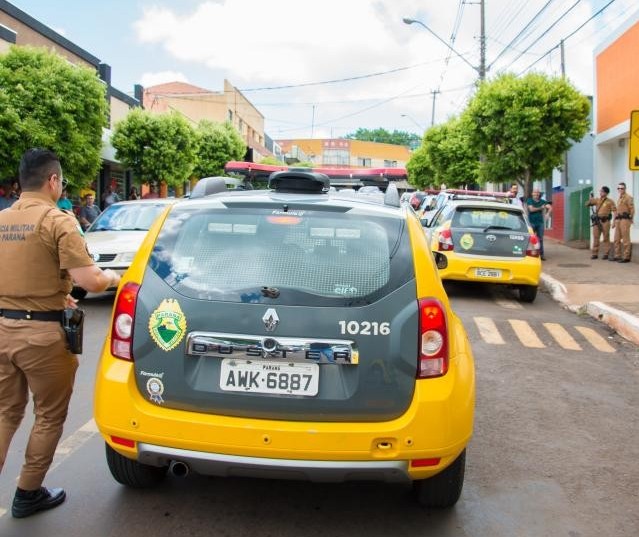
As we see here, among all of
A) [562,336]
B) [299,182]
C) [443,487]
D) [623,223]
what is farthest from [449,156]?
[443,487]

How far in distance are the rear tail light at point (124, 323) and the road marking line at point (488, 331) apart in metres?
5.68

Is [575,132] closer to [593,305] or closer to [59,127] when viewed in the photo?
[593,305]

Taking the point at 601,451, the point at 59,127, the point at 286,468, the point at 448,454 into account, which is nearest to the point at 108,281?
the point at 286,468

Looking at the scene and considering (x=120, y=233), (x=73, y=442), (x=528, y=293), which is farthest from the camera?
(x=528, y=293)

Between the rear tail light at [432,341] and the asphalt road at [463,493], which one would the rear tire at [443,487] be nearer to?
the asphalt road at [463,493]

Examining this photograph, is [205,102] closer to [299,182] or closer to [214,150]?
[214,150]

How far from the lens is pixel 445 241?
11109 mm

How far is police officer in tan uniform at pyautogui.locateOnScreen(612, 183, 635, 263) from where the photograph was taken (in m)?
15.3

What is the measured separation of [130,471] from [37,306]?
1.00 meters

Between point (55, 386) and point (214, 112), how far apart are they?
189 feet

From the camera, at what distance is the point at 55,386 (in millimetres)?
3463

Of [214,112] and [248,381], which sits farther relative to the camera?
[214,112]

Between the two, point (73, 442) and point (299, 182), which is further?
point (73, 442)

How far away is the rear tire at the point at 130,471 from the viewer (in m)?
3.63
